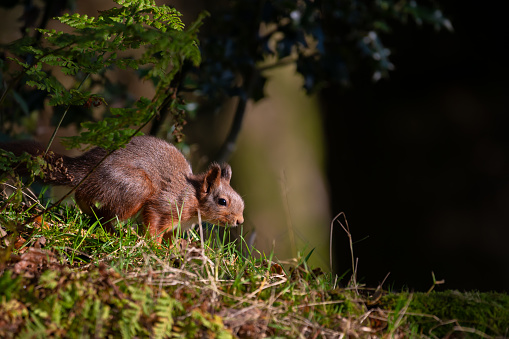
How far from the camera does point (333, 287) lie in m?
2.58

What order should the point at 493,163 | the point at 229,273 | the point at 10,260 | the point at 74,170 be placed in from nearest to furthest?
the point at 10,260 < the point at 229,273 < the point at 74,170 < the point at 493,163

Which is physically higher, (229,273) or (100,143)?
(100,143)

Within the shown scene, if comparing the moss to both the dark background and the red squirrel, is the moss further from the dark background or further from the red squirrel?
the dark background

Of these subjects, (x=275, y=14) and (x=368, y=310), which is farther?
(x=275, y=14)

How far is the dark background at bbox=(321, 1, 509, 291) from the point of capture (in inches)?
264

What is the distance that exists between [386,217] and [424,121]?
138 centimetres

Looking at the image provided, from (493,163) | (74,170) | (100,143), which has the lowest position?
(493,163)

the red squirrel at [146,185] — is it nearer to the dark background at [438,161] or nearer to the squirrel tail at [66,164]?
the squirrel tail at [66,164]

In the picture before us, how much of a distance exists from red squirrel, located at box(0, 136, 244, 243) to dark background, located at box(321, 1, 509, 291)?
11.0 ft

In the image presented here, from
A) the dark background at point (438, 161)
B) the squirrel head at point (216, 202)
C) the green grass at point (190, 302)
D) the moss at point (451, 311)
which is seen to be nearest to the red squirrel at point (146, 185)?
the squirrel head at point (216, 202)

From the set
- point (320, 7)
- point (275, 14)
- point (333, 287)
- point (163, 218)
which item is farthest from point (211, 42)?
point (333, 287)

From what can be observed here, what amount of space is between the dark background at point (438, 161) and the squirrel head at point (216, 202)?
3.24 metres

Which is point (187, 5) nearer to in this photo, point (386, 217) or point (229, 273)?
point (386, 217)

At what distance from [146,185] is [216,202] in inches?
22.8
